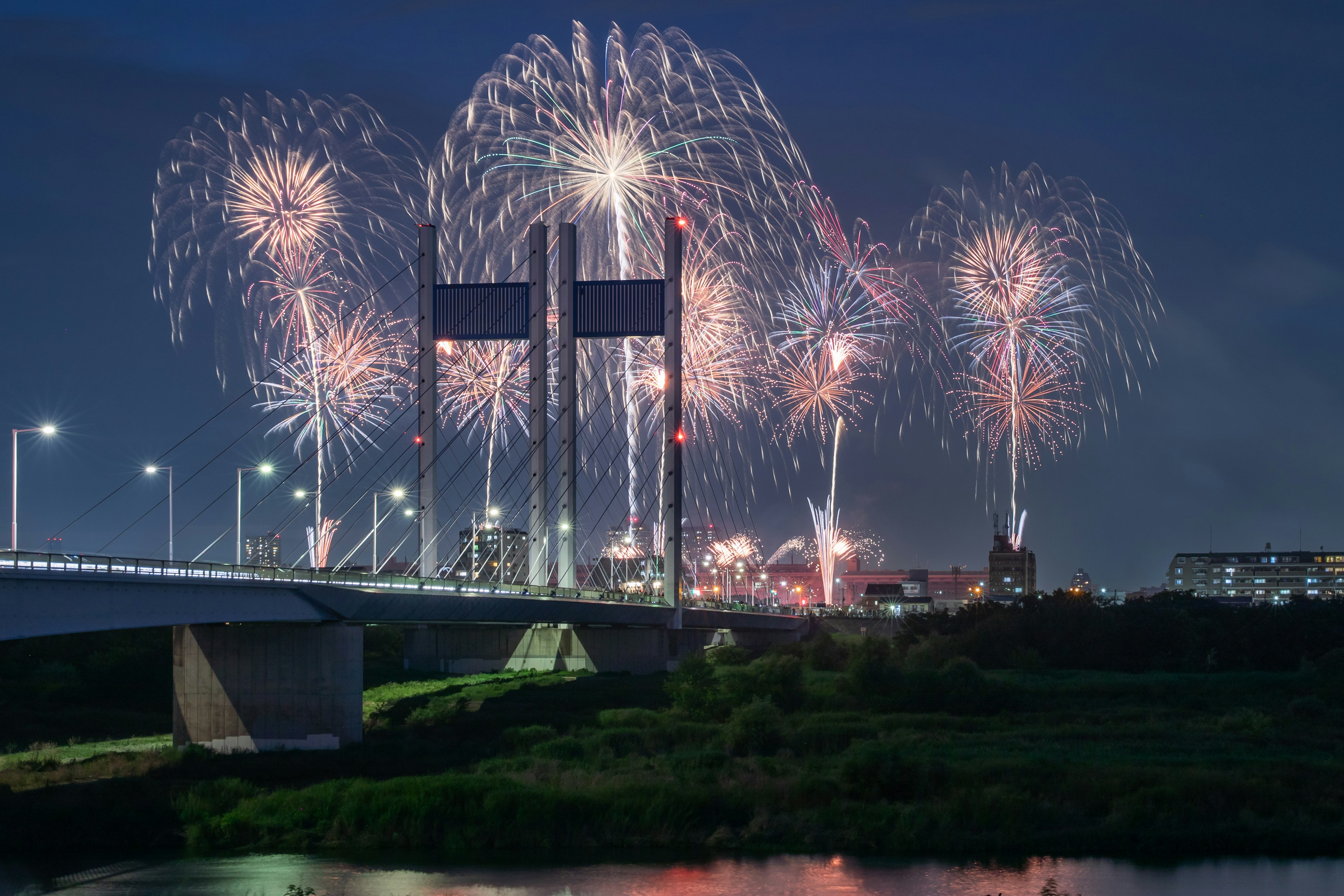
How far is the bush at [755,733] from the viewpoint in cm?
5138

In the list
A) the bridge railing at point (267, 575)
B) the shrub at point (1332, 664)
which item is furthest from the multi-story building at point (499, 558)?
the shrub at point (1332, 664)

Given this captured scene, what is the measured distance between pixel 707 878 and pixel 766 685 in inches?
1358

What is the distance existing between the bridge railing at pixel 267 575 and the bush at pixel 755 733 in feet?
43.1

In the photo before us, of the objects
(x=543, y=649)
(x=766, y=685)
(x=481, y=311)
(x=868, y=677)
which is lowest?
(x=766, y=685)

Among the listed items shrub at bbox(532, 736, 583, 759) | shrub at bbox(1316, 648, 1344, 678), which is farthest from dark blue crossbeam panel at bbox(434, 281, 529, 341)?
shrub at bbox(1316, 648, 1344, 678)

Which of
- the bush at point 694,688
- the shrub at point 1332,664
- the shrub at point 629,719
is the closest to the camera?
the shrub at point 629,719

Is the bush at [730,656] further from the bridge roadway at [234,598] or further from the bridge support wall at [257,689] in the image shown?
the bridge support wall at [257,689]

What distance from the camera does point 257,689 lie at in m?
48.8

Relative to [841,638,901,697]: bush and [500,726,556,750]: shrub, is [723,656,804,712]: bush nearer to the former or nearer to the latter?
[841,638,901,697]: bush

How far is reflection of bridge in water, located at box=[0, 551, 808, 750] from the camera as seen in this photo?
1394 inches

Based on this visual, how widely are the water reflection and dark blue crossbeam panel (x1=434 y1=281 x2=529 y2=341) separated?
3645cm

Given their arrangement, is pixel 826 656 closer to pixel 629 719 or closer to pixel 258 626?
pixel 629 719

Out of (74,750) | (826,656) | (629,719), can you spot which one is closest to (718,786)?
(629,719)

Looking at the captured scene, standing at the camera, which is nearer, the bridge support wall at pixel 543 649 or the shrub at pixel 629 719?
the shrub at pixel 629 719
